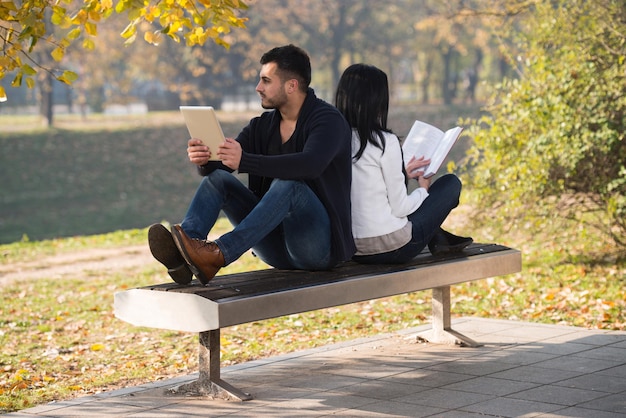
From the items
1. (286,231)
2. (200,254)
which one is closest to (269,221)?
(286,231)

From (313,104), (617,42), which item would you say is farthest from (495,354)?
(617,42)

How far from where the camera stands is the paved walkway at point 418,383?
472 cm

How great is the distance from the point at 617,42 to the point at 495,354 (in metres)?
4.45

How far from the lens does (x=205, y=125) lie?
4758mm

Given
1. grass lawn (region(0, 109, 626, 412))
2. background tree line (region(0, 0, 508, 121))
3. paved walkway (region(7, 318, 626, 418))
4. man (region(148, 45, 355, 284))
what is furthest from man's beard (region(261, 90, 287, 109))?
background tree line (region(0, 0, 508, 121))

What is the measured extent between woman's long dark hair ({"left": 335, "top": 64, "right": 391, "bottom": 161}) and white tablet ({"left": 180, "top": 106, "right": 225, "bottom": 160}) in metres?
0.90

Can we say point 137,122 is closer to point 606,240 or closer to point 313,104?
point 606,240

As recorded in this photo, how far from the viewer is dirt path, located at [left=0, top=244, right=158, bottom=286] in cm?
1239

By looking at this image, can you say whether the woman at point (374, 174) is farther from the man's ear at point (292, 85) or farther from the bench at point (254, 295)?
the man's ear at point (292, 85)

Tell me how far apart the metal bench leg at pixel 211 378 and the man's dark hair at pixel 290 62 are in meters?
1.31

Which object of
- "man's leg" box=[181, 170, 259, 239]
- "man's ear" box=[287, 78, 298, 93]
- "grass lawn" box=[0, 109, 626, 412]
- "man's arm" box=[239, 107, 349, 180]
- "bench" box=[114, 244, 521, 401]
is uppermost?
"man's ear" box=[287, 78, 298, 93]

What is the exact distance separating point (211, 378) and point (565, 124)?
17.3 feet

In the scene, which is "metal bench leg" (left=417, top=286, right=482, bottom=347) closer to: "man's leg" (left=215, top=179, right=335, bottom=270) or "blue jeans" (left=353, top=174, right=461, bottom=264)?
"blue jeans" (left=353, top=174, right=461, bottom=264)

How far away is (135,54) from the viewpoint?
39312mm
